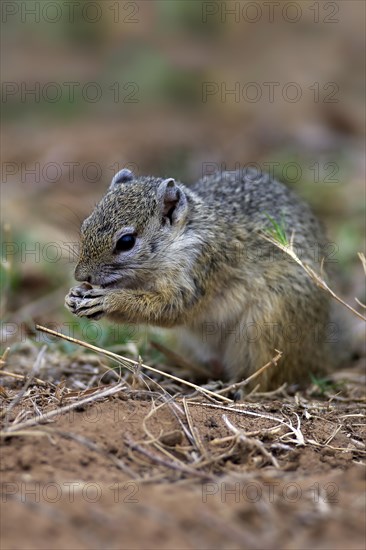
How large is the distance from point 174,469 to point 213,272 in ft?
7.13

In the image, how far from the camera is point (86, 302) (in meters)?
5.16

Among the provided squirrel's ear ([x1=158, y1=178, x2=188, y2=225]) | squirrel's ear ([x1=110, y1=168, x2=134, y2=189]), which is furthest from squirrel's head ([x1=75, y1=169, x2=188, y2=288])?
squirrel's ear ([x1=110, y1=168, x2=134, y2=189])

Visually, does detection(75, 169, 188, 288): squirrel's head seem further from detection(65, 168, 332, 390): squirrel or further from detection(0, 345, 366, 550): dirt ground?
detection(0, 345, 366, 550): dirt ground

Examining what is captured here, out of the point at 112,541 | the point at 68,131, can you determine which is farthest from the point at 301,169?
the point at 112,541

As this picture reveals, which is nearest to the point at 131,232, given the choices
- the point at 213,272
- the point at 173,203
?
the point at 173,203

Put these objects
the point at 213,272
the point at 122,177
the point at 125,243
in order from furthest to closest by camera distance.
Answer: the point at 122,177, the point at 213,272, the point at 125,243

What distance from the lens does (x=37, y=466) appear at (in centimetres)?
362

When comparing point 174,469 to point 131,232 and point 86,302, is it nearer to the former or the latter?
point 86,302

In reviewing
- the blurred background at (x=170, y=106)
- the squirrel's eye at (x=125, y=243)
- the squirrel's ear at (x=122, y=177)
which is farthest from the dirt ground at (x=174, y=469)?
the blurred background at (x=170, y=106)

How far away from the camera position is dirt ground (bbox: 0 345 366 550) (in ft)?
10.0

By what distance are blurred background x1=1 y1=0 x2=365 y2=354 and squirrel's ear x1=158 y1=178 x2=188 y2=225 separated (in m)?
2.21

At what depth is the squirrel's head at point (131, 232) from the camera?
5160 mm

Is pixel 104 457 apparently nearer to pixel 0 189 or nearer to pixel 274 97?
pixel 0 189

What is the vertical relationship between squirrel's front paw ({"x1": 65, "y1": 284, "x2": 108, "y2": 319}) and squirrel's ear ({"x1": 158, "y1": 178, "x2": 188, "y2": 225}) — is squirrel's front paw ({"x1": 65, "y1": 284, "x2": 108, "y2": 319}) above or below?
below
